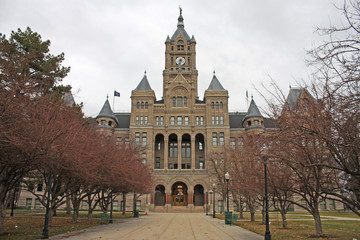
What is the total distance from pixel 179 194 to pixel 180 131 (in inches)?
513

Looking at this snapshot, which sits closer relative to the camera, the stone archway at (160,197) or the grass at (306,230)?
the grass at (306,230)

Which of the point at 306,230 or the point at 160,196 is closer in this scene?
the point at 306,230

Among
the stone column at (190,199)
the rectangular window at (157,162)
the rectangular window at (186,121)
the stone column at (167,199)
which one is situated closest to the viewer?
the stone column at (190,199)

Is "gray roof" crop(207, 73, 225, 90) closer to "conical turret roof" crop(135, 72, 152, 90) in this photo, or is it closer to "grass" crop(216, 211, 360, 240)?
"conical turret roof" crop(135, 72, 152, 90)

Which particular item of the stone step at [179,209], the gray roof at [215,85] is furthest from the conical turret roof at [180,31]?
the stone step at [179,209]

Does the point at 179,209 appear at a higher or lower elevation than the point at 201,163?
lower

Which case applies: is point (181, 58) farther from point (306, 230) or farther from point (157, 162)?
point (306, 230)

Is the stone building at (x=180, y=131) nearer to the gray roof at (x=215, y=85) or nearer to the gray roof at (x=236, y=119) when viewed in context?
the gray roof at (x=215, y=85)

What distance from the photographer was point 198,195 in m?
60.3

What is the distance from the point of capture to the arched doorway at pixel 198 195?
196ft

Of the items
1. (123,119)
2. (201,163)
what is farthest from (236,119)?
(123,119)

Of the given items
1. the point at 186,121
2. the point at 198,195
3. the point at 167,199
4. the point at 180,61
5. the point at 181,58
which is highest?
the point at 181,58

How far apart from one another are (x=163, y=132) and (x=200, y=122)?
7909 mm

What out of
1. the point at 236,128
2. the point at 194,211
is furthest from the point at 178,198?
the point at 236,128
